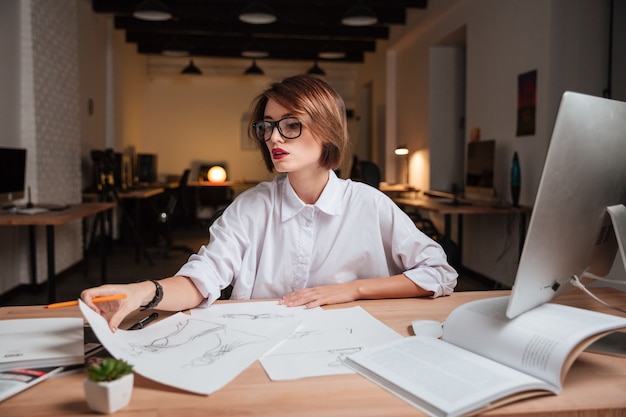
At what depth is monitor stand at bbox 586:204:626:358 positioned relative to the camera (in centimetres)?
99

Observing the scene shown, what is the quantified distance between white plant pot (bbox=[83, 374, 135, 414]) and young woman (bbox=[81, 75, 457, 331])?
0.62 metres

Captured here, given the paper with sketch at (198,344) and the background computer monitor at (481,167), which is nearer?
the paper with sketch at (198,344)

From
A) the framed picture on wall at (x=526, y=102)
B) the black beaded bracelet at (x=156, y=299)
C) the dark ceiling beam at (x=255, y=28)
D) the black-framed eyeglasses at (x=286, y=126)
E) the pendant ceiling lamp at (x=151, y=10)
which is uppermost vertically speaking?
the dark ceiling beam at (x=255, y=28)

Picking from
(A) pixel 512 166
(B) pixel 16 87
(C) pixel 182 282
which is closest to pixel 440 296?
(C) pixel 182 282

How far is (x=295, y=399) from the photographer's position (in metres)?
0.79

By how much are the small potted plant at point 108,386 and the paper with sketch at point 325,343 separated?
0.23 m

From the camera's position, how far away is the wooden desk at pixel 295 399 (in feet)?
2.48

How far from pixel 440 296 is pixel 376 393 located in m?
0.65

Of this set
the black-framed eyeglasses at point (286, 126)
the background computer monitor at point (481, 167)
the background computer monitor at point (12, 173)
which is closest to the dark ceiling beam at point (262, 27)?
the background computer monitor at point (481, 167)

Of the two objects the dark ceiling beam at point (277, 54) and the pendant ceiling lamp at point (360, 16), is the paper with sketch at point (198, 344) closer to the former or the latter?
the pendant ceiling lamp at point (360, 16)

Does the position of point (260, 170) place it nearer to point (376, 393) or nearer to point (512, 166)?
point (512, 166)

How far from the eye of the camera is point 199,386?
2.70 feet

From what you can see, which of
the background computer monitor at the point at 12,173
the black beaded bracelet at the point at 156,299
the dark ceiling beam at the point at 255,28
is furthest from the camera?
the dark ceiling beam at the point at 255,28

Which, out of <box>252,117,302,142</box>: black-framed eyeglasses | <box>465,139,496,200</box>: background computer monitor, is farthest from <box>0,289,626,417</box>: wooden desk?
<box>465,139,496,200</box>: background computer monitor
